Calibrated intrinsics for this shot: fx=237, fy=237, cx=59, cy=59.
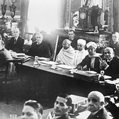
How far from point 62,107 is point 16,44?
2690mm

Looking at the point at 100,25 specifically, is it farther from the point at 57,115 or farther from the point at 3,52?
the point at 57,115

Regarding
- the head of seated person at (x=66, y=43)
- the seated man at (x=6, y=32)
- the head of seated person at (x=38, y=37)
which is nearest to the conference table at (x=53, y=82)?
the head of seated person at (x=38, y=37)

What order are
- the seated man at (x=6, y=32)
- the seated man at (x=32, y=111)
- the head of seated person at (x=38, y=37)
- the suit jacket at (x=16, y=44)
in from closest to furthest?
the seated man at (x=32, y=111)
the head of seated person at (x=38, y=37)
the suit jacket at (x=16, y=44)
the seated man at (x=6, y=32)

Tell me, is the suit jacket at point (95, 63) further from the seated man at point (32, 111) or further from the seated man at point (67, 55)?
the seated man at point (32, 111)

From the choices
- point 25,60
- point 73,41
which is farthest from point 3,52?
point 73,41

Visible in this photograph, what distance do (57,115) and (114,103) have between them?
0.68 meters

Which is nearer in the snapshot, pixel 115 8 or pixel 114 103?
pixel 114 103

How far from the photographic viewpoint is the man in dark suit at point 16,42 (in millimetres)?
4195

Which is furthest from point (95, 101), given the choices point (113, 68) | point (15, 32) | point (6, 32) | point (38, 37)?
point (6, 32)

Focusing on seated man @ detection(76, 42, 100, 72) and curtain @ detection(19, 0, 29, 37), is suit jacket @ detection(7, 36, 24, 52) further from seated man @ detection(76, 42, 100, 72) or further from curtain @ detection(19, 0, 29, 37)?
seated man @ detection(76, 42, 100, 72)

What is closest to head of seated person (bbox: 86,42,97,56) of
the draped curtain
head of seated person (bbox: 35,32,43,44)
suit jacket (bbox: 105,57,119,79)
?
suit jacket (bbox: 105,57,119,79)

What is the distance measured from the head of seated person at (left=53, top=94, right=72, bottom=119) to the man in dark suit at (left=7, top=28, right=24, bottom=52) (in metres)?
2.60

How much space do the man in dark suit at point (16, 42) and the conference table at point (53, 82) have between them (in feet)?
1.60

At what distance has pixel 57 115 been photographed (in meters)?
1.69
